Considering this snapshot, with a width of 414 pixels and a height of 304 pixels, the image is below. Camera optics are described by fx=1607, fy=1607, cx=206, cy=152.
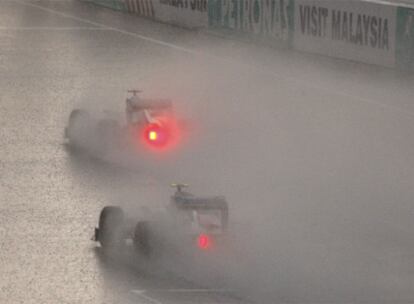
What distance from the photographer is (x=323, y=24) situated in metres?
31.8

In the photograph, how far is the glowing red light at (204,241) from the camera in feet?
47.3

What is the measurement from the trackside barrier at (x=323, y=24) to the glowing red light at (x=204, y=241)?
15.2m

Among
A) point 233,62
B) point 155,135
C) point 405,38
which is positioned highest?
point 233,62

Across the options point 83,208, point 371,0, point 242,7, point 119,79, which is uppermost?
point 242,7

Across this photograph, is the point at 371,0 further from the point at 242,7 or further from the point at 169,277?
the point at 169,277

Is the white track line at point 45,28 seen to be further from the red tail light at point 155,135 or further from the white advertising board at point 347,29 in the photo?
the red tail light at point 155,135

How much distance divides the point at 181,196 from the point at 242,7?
20180mm

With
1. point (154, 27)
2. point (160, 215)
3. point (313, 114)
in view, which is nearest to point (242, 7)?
point (154, 27)

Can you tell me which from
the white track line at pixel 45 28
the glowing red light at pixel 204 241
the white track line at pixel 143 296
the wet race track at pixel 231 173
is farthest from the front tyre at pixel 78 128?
the white track line at pixel 45 28

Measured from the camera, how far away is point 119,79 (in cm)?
2894

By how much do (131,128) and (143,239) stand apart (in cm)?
610

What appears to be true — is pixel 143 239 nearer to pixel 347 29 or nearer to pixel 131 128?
pixel 131 128

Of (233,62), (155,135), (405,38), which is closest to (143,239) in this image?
(155,135)

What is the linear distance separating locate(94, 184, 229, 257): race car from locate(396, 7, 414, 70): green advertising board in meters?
14.7
